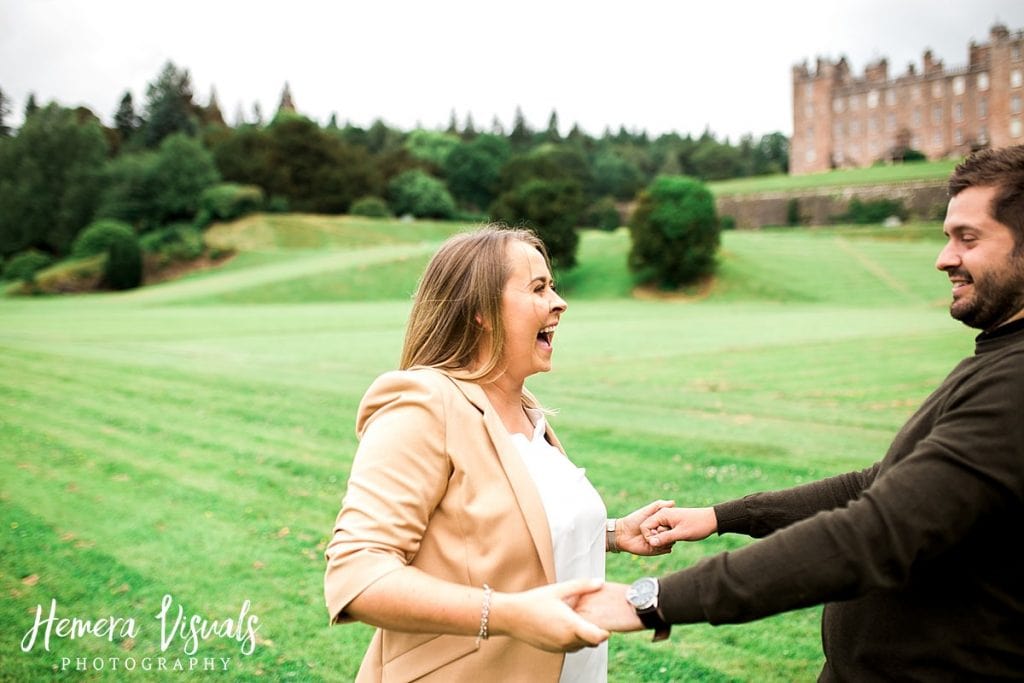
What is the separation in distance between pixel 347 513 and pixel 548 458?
706mm

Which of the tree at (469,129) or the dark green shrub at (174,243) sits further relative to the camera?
the tree at (469,129)

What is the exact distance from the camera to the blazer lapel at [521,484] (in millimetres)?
2150

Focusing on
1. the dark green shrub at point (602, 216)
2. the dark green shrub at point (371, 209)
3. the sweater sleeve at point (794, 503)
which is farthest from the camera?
the dark green shrub at point (371, 209)

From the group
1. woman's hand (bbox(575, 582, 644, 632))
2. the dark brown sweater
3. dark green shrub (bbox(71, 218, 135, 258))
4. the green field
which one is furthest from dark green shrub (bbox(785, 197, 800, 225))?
woman's hand (bbox(575, 582, 644, 632))

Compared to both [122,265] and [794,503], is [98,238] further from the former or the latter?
[794,503]

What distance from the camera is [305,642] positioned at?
5012mm

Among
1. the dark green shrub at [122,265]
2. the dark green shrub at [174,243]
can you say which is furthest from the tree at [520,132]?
the dark green shrub at [122,265]

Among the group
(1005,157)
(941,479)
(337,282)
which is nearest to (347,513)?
(941,479)

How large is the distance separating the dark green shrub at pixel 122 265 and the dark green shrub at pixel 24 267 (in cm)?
436

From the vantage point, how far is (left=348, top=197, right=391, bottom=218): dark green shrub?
7838 centimetres

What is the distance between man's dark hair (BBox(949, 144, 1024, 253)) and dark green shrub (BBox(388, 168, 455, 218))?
276 ft

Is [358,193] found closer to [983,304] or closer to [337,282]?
[337,282]

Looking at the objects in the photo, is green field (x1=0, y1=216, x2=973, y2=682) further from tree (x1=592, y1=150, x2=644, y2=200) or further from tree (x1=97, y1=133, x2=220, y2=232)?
tree (x1=592, y1=150, x2=644, y2=200)

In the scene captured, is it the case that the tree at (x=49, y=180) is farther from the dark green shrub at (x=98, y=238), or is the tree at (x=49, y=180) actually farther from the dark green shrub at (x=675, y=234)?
the dark green shrub at (x=675, y=234)
